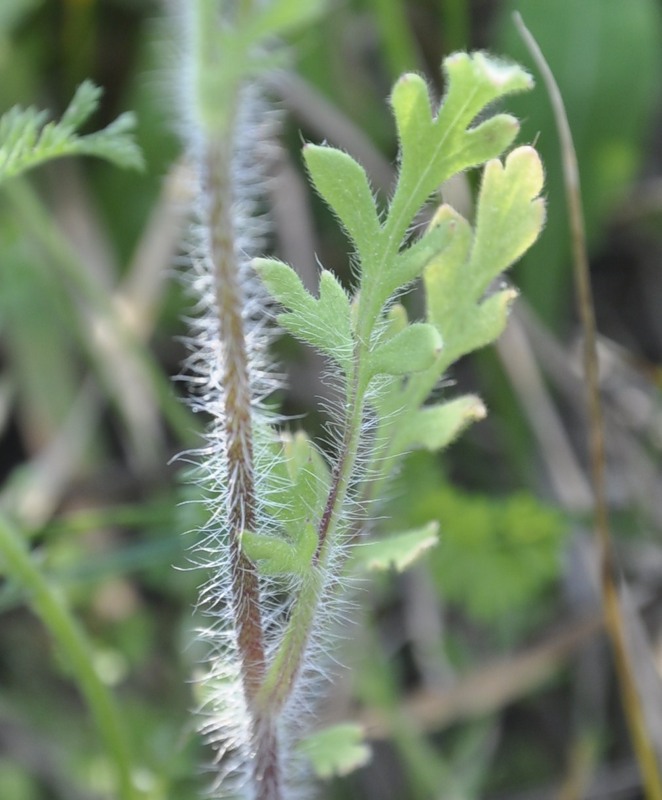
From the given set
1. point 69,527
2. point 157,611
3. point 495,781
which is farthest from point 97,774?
point 495,781

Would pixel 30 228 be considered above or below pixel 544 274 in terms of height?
above

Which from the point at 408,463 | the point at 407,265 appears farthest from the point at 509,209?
the point at 408,463

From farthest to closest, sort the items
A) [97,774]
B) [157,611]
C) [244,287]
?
[157,611] < [97,774] < [244,287]

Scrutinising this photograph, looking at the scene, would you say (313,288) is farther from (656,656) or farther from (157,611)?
(656,656)

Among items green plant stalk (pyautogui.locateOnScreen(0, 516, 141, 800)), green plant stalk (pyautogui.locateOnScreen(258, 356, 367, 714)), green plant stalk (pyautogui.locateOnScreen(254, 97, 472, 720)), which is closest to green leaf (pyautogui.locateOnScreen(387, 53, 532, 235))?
green plant stalk (pyautogui.locateOnScreen(254, 97, 472, 720))

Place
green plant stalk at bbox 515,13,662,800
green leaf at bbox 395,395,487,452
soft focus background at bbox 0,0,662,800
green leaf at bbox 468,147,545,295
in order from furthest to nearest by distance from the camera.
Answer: soft focus background at bbox 0,0,662,800 < green plant stalk at bbox 515,13,662,800 < green leaf at bbox 395,395,487,452 < green leaf at bbox 468,147,545,295

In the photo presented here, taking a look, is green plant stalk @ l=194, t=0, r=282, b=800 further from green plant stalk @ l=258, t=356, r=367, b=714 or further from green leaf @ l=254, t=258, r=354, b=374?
green leaf @ l=254, t=258, r=354, b=374
